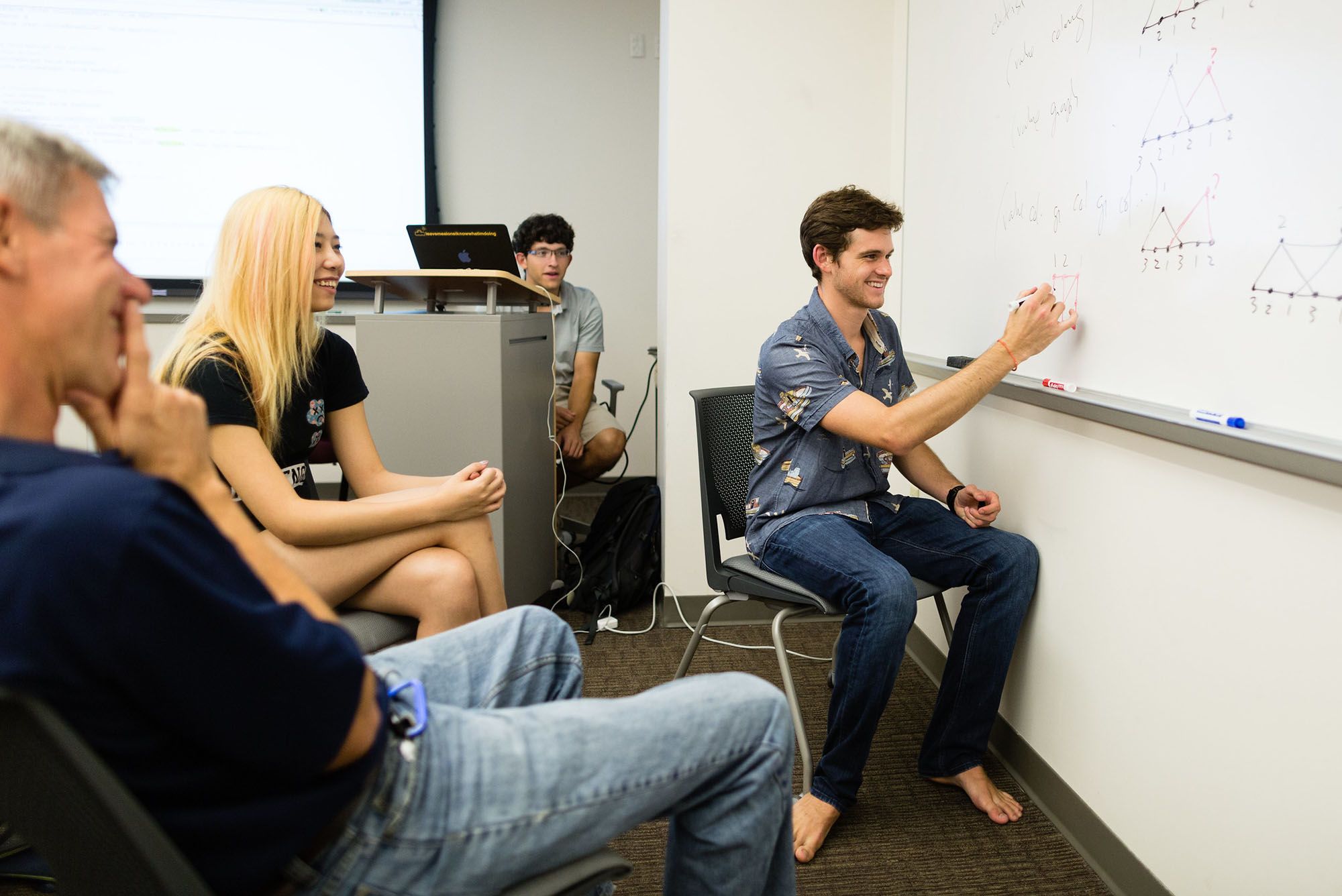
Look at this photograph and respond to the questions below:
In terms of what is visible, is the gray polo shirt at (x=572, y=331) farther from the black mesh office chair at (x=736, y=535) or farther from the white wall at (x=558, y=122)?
the black mesh office chair at (x=736, y=535)

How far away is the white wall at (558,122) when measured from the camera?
433cm

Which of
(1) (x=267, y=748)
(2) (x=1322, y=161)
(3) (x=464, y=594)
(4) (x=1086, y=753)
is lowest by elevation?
(4) (x=1086, y=753)

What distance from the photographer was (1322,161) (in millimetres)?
1042

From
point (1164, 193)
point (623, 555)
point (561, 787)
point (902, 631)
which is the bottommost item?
point (623, 555)

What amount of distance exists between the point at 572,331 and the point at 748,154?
49.3 inches

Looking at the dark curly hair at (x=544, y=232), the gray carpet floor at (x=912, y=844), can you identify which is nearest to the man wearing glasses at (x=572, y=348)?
the dark curly hair at (x=544, y=232)

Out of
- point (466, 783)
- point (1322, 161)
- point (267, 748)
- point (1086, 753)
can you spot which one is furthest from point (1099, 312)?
point (267, 748)

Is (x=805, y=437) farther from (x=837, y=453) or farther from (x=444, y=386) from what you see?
(x=444, y=386)

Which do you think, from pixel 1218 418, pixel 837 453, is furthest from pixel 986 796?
pixel 1218 418

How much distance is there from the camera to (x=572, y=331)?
3662mm

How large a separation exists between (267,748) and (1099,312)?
1.40 meters

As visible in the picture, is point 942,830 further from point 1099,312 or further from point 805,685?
point 1099,312

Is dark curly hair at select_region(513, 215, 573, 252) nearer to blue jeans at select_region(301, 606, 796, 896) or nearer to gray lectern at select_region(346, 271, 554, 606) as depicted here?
gray lectern at select_region(346, 271, 554, 606)

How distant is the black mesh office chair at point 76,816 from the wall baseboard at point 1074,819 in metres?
1.39
